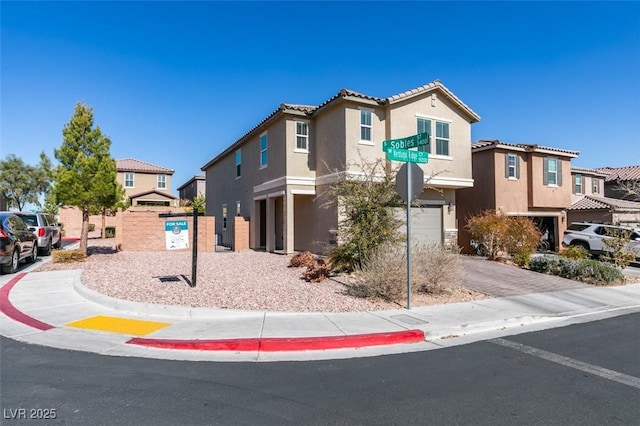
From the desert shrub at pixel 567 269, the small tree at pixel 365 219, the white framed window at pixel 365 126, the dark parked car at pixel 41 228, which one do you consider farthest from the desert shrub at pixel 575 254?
the dark parked car at pixel 41 228

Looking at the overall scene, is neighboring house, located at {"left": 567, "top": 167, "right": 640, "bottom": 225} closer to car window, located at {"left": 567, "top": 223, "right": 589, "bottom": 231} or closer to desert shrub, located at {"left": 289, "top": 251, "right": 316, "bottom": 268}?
car window, located at {"left": 567, "top": 223, "right": 589, "bottom": 231}

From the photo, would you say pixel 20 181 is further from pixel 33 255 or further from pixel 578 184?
pixel 578 184

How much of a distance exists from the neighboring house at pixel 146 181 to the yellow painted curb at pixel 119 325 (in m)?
33.7

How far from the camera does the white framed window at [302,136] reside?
59.7ft

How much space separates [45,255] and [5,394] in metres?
17.1

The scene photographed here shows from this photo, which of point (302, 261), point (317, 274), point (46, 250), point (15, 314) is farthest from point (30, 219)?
point (317, 274)

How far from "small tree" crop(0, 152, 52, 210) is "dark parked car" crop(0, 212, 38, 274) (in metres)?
31.8

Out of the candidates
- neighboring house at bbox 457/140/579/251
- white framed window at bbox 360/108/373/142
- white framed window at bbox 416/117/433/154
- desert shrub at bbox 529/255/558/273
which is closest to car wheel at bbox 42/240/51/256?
white framed window at bbox 360/108/373/142

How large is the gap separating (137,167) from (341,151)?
34.0m

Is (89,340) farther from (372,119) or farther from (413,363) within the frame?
(372,119)

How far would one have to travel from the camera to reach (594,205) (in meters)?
26.3

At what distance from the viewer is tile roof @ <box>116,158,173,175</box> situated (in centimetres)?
4269

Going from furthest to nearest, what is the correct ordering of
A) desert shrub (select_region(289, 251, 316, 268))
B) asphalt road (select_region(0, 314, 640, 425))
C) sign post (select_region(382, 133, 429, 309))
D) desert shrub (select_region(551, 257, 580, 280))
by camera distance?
desert shrub (select_region(551, 257, 580, 280)), desert shrub (select_region(289, 251, 316, 268)), sign post (select_region(382, 133, 429, 309)), asphalt road (select_region(0, 314, 640, 425))

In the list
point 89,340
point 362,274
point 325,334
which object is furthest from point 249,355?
point 362,274
